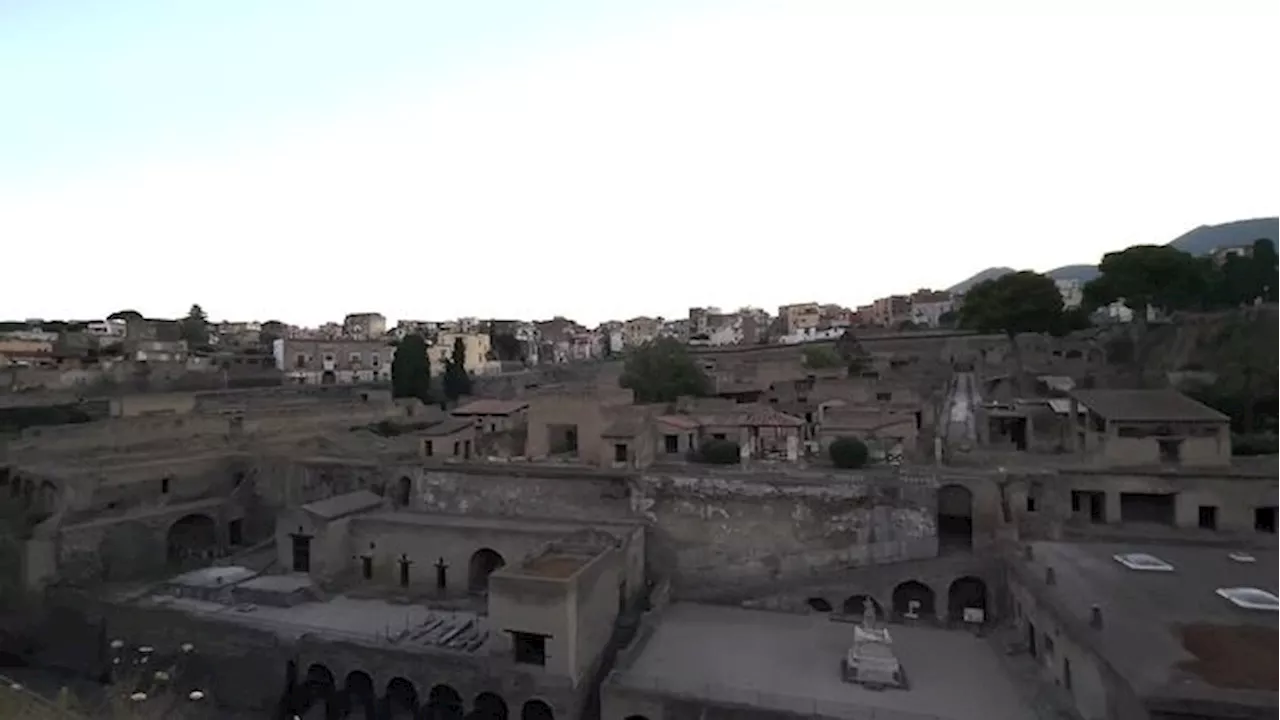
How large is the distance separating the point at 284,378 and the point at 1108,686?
57672 mm

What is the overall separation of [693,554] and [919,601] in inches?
238

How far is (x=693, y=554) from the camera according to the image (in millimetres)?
23203

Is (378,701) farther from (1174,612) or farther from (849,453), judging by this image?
(1174,612)

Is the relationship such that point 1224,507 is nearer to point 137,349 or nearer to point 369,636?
point 369,636

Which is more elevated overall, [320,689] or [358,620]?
[358,620]

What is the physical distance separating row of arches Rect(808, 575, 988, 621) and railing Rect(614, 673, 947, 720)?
626 centimetres

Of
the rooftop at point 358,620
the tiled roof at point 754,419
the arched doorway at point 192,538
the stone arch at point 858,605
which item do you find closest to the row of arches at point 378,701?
the rooftop at point 358,620

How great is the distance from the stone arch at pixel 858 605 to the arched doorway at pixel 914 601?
1.55ft

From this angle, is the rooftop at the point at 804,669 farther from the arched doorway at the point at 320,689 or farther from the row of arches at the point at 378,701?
the arched doorway at the point at 320,689

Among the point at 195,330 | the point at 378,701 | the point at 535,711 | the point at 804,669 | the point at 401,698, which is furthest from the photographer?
the point at 195,330

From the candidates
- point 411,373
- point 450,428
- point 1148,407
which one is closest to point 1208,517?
point 1148,407

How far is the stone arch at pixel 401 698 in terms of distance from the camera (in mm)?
18859

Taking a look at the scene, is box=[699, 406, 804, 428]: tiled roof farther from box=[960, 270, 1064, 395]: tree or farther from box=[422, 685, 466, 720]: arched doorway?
box=[960, 270, 1064, 395]: tree

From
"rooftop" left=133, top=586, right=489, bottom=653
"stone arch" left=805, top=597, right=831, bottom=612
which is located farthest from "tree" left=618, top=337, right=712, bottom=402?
"rooftop" left=133, top=586, right=489, bottom=653
